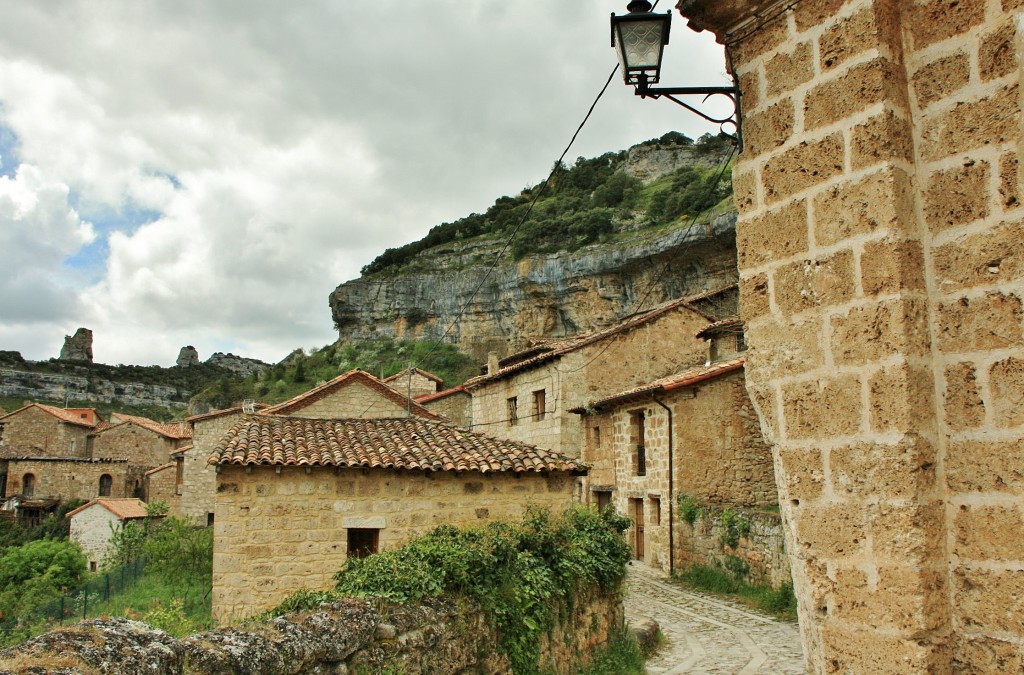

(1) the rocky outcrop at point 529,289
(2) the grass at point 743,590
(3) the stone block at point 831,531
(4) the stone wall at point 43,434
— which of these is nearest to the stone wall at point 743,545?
(2) the grass at point 743,590

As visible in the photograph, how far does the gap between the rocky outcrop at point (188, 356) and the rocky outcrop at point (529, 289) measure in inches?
1668

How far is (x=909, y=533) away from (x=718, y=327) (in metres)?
19.3

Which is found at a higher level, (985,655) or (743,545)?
(985,655)

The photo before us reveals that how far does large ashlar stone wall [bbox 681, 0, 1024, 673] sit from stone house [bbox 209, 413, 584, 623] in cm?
788

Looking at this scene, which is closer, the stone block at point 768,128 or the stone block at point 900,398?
the stone block at point 900,398

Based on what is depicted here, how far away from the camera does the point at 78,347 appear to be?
85.5m

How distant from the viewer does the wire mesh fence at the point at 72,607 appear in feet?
39.5

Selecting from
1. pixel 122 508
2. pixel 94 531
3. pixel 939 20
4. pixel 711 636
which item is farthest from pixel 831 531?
pixel 94 531

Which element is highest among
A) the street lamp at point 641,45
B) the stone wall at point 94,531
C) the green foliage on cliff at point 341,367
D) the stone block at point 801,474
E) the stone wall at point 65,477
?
the green foliage on cliff at point 341,367

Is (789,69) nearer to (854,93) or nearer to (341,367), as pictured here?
(854,93)

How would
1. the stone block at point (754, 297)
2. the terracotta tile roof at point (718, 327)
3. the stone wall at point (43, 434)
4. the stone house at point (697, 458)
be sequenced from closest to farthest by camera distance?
the stone block at point (754, 297) < the stone house at point (697, 458) < the terracotta tile roof at point (718, 327) < the stone wall at point (43, 434)

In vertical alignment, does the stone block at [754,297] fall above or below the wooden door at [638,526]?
above

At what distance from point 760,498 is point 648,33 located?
14.2 metres

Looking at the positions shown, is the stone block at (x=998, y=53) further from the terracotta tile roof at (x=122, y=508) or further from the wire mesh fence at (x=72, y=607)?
the terracotta tile roof at (x=122, y=508)
